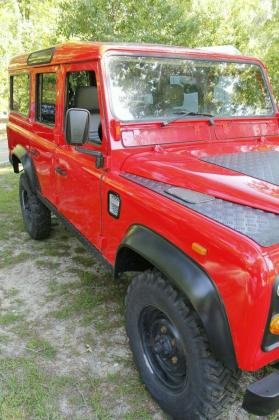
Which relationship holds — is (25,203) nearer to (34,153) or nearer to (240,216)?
(34,153)

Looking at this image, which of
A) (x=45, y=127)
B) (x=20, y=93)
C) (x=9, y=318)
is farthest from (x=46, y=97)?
(x=9, y=318)

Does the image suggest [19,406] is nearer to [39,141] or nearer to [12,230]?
[39,141]

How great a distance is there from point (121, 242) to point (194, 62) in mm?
1557

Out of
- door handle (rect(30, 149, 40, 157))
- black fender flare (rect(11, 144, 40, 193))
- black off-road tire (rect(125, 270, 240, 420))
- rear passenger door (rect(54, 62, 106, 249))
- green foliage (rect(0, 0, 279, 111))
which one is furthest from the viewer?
green foliage (rect(0, 0, 279, 111))

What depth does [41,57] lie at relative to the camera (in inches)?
150

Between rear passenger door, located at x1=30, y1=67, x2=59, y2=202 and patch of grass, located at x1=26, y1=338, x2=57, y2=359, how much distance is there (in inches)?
51.2

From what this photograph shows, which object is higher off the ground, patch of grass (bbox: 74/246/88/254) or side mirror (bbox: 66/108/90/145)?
side mirror (bbox: 66/108/90/145)

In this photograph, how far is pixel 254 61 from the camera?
3439 millimetres

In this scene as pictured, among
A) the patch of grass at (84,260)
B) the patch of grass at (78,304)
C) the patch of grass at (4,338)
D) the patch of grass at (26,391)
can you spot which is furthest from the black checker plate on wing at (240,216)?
the patch of grass at (84,260)

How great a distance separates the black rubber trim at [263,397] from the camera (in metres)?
1.72

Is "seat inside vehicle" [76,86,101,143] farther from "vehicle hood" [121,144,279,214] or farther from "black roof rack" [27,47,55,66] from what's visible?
"black roof rack" [27,47,55,66]

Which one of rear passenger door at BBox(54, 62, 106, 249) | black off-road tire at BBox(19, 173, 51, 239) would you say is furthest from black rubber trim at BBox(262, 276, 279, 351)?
black off-road tire at BBox(19, 173, 51, 239)

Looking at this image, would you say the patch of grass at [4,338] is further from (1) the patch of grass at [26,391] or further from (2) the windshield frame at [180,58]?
(2) the windshield frame at [180,58]

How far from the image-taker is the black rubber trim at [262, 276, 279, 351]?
5.33 ft
